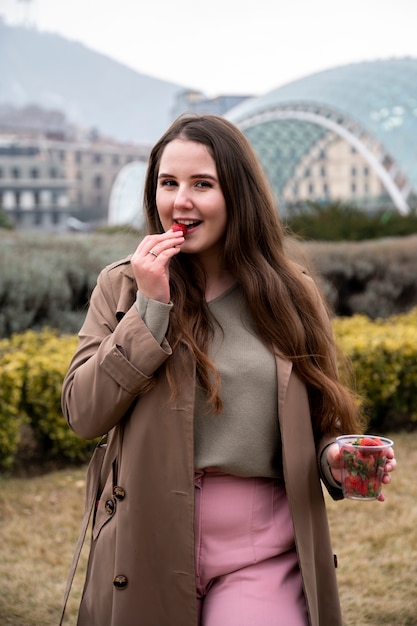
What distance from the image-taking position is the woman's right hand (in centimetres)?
187

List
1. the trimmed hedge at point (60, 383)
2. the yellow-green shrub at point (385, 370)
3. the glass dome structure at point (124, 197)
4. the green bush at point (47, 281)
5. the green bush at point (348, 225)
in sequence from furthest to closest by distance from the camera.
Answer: the glass dome structure at point (124, 197), the green bush at point (348, 225), the green bush at point (47, 281), the yellow-green shrub at point (385, 370), the trimmed hedge at point (60, 383)

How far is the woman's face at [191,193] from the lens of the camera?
77.9 inches

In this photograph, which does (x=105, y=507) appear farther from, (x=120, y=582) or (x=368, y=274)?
(x=368, y=274)

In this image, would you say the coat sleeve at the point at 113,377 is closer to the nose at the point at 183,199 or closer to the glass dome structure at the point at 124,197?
the nose at the point at 183,199

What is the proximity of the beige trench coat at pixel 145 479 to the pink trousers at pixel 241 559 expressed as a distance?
0.16ft

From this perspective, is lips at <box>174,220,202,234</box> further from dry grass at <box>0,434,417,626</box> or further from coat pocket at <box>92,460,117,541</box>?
dry grass at <box>0,434,417,626</box>

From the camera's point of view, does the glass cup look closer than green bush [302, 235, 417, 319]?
Yes

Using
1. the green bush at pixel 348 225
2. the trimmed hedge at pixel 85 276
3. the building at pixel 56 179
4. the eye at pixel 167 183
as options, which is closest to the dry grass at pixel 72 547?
the trimmed hedge at pixel 85 276

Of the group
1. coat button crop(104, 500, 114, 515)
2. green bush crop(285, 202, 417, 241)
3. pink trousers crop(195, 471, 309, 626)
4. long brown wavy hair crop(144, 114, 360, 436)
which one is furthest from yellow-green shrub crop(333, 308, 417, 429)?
green bush crop(285, 202, 417, 241)

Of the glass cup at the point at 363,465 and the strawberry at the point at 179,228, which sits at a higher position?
the strawberry at the point at 179,228

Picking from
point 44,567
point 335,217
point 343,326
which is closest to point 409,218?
point 335,217

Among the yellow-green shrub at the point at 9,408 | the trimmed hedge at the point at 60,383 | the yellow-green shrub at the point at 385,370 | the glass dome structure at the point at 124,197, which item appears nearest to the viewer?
the yellow-green shrub at the point at 9,408

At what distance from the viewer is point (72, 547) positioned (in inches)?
165

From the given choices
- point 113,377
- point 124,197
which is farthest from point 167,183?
point 124,197
